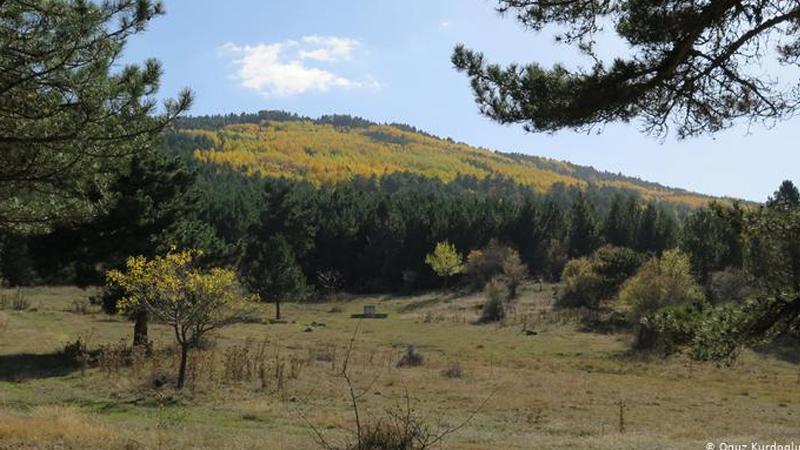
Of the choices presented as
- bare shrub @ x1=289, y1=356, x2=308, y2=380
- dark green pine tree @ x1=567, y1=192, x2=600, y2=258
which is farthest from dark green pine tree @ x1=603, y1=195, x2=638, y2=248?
bare shrub @ x1=289, y1=356, x2=308, y2=380

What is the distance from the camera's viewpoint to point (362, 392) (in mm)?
19984

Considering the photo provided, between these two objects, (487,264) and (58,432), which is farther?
(487,264)

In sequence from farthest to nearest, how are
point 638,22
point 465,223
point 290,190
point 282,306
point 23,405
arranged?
point 465,223, point 290,190, point 282,306, point 23,405, point 638,22

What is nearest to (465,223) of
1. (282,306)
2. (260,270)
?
(282,306)

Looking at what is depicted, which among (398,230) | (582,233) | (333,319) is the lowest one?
(333,319)

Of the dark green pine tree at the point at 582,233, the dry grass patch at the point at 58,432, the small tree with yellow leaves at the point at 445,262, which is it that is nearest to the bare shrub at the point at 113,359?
the dry grass patch at the point at 58,432

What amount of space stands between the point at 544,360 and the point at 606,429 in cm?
1844

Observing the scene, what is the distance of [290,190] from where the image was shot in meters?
81.2

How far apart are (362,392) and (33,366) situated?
1183 cm

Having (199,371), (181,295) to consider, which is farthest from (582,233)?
(181,295)

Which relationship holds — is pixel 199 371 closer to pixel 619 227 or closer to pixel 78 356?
pixel 78 356

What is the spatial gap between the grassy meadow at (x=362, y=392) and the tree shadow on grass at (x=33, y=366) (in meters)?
0.07

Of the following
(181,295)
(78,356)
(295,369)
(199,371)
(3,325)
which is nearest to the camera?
(181,295)

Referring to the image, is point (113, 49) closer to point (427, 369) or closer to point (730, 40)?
point (730, 40)
